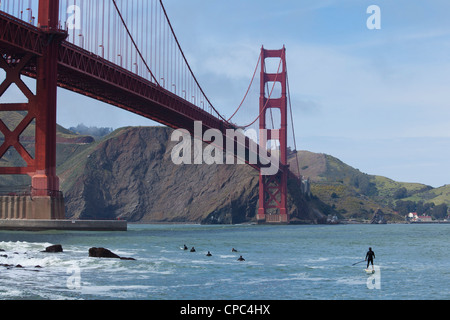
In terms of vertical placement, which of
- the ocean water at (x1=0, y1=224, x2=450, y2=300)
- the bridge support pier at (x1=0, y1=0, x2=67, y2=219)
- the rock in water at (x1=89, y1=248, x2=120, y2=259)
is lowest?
the ocean water at (x1=0, y1=224, x2=450, y2=300)

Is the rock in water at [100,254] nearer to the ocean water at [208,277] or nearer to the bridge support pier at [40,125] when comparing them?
the ocean water at [208,277]

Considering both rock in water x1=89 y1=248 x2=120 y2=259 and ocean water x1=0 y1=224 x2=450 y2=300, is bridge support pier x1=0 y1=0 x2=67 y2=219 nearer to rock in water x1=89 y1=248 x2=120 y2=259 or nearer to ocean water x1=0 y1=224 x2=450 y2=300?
ocean water x1=0 y1=224 x2=450 y2=300

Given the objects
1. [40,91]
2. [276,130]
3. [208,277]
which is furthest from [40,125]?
[276,130]

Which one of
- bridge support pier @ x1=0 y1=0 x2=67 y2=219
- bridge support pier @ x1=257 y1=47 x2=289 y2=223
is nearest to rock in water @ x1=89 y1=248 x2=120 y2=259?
bridge support pier @ x1=0 y1=0 x2=67 y2=219

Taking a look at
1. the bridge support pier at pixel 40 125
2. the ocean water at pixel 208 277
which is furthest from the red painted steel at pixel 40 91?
the ocean water at pixel 208 277

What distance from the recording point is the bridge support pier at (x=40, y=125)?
6128 centimetres

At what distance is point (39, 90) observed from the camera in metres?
63.0

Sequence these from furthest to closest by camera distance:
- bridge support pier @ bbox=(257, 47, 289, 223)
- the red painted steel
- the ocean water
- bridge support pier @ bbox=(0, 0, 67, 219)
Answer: bridge support pier @ bbox=(257, 47, 289, 223) → the red painted steel → bridge support pier @ bbox=(0, 0, 67, 219) → the ocean water

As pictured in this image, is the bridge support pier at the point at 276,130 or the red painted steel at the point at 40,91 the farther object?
the bridge support pier at the point at 276,130

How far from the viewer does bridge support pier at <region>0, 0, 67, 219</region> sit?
6128 cm

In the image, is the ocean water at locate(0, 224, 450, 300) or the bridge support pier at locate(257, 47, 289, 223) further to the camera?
the bridge support pier at locate(257, 47, 289, 223)

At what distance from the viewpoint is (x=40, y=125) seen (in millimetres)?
62812

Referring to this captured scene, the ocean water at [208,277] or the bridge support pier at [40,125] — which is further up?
the bridge support pier at [40,125]
